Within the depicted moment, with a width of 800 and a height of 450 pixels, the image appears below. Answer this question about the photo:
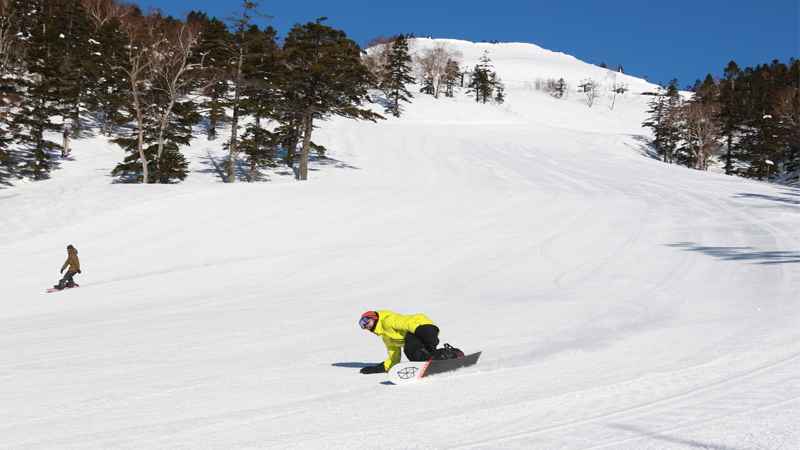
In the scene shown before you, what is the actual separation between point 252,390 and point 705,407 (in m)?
4.86

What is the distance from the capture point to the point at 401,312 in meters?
11.0

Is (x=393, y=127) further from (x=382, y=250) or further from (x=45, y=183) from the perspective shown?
(x=382, y=250)

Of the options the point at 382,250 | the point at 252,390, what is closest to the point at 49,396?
the point at 252,390

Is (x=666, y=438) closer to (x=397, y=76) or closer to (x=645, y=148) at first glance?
(x=645, y=148)

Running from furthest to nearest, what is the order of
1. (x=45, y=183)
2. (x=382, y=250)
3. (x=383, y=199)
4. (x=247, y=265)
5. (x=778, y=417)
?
(x=45, y=183) → (x=383, y=199) → (x=382, y=250) → (x=247, y=265) → (x=778, y=417)

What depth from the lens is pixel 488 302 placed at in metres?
11.5

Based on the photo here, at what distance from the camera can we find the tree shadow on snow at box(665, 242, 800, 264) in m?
14.2

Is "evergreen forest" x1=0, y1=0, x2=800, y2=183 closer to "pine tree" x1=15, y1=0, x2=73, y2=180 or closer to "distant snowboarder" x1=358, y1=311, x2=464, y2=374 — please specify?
"pine tree" x1=15, y1=0, x2=73, y2=180

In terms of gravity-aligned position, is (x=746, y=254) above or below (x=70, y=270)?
above

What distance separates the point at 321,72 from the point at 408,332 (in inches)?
1076

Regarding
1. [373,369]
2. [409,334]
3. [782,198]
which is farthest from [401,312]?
[782,198]

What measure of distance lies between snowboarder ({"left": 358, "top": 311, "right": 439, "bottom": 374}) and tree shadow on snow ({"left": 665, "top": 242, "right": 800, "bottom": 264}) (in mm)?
13089

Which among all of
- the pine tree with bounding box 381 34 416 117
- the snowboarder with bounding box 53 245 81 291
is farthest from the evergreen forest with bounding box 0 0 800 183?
the pine tree with bounding box 381 34 416 117

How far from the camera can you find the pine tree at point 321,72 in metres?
30.3
